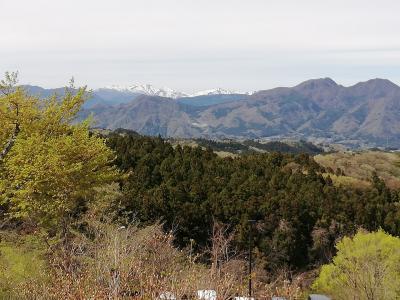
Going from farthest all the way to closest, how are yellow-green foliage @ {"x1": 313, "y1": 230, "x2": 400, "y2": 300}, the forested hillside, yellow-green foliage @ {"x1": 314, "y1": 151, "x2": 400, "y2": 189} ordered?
yellow-green foliage @ {"x1": 314, "y1": 151, "x2": 400, "y2": 189}
yellow-green foliage @ {"x1": 313, "y1": 230, "x2": 400, "y2": 300}
the forested hillside

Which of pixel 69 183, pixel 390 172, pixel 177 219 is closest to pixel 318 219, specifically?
pixel 177 219

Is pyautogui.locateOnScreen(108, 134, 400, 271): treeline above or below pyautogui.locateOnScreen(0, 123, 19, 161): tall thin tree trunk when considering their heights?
below

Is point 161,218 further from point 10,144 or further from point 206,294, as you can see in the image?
point 206,294

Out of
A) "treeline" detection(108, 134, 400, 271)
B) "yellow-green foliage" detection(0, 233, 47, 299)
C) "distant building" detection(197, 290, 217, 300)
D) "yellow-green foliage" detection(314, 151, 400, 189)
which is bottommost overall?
"yellow-green foliage" detection(314, 151, 400, 189)

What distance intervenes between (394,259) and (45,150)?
75.8 ft

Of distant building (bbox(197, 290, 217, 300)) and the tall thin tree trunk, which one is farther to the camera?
the tall thin tree trunk

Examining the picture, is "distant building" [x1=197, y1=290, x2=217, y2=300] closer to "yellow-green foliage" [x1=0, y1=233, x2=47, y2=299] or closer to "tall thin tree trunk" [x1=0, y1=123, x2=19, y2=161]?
"yellow-green foliage" [x1=0, y1=233, x2=47, y2=299]

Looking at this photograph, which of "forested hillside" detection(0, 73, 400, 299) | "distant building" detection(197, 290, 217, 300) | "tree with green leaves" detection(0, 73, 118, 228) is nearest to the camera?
"distant building" detection(197, 290, 217, 300)

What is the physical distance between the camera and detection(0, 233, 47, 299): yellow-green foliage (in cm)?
2166

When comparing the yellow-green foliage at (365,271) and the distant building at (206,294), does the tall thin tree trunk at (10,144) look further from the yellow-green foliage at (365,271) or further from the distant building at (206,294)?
the yellow-green foliage at (365,271)

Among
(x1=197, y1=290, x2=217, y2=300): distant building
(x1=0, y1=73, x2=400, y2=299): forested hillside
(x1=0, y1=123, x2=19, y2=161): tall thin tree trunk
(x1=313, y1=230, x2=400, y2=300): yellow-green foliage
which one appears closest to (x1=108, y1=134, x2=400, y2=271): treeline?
(x1=0, y1=73, x2=400, y2=299): forested hillside

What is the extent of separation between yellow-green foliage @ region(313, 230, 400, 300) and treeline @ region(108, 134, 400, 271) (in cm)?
1629

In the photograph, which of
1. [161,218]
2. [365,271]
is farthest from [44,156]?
[161,218]

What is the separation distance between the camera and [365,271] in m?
25.7
